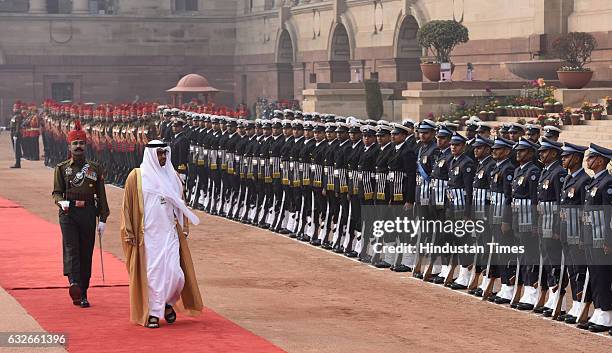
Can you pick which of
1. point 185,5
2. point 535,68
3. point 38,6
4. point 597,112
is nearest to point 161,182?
point 597,112

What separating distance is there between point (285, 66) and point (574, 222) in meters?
53.8

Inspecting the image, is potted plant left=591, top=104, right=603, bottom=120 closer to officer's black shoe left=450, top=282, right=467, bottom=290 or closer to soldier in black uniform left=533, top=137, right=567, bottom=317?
officer's black shoe left=450, top=282, right=467, bottom=290

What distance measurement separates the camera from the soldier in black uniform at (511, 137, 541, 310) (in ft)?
55.1

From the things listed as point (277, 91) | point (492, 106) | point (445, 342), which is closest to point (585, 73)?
point (492, 106)

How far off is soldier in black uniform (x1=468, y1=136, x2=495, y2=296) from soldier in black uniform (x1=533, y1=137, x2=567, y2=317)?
4.37 feet

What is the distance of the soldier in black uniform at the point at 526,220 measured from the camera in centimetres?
1680

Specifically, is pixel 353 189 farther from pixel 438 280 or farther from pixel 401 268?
pixel 438 280

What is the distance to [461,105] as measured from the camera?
3653 cm

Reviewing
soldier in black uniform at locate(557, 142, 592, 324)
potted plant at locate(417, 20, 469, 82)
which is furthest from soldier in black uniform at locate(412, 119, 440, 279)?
potted plant at locate(417, 20, 469, 82)

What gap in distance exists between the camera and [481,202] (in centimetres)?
1802

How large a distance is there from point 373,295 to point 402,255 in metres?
2.84

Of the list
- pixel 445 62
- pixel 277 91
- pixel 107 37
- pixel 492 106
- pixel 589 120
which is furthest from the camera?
pixel 107 37

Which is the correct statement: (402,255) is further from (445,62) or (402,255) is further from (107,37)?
(107,37)

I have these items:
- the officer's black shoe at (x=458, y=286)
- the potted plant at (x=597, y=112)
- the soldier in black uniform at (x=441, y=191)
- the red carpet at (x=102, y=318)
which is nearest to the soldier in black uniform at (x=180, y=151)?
the red carpet at (x=102, y=318)
